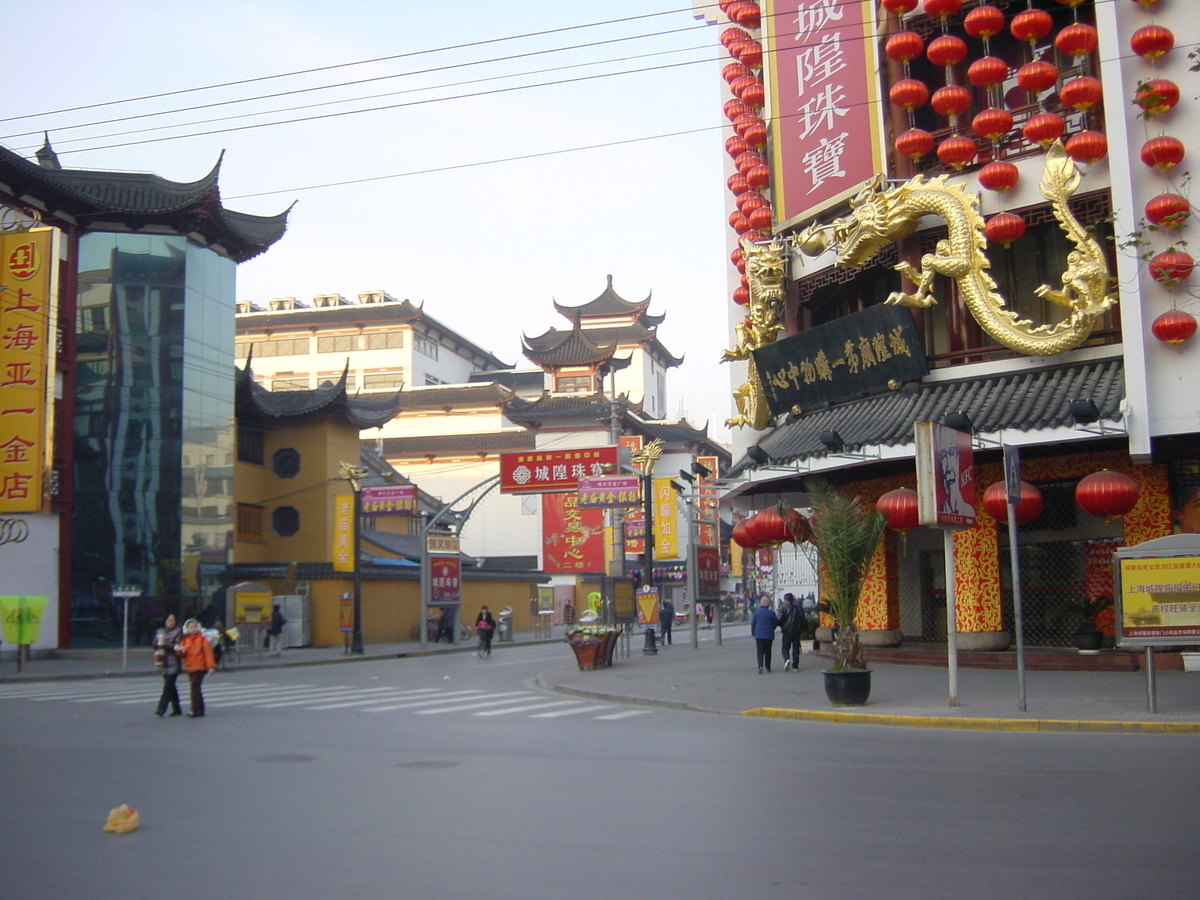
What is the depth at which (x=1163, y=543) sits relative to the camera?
14078 mm

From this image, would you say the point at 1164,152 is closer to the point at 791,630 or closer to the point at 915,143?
the point at 915,143

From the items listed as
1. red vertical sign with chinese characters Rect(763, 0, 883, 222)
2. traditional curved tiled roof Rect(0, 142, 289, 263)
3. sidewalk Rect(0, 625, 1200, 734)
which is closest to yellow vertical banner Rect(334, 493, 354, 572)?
traditional curved tiled roof Rect(0, 142, 289, 263)

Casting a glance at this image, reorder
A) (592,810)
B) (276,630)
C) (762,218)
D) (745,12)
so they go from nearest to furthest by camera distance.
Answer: (592,810) < (762,218) < (745,12) < (276,630)

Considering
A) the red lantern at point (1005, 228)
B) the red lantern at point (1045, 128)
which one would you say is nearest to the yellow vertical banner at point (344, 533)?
the red lantern at point (1005, 228)

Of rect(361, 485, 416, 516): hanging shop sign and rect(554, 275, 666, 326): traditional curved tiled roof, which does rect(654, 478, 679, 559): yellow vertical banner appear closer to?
rect(361, 485, 416, 516): hanging shop sign

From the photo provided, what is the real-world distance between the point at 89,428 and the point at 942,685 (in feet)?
88.9

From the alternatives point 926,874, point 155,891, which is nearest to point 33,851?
point 155,891

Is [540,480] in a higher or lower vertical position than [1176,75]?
lower

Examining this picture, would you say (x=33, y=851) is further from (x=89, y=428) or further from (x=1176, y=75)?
(x=89, y=428)

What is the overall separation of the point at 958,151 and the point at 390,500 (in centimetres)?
2310

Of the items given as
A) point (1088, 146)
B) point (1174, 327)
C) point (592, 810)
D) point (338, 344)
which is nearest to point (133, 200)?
point (1088, 146)

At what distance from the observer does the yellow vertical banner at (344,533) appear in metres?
39.0

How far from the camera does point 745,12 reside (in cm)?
2583

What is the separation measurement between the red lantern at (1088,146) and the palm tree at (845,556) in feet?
23.5
